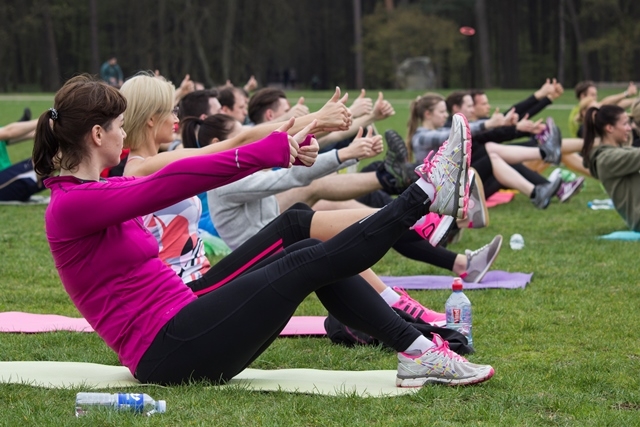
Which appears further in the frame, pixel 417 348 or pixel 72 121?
pixel 417 348

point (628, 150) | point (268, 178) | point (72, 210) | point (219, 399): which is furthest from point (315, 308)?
point (628, 150)

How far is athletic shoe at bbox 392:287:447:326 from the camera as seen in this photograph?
498 centimetres

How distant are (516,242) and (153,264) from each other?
17.0 ft

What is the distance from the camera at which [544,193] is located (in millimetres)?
9820

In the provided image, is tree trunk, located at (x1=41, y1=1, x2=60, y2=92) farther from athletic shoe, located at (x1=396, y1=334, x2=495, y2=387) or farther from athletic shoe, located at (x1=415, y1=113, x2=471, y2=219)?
athletic shoe, located at (x1=396, y1=334, x2=495, y2=387)

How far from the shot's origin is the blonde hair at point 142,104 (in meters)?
4.72

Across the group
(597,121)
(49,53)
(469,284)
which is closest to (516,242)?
(597,121)

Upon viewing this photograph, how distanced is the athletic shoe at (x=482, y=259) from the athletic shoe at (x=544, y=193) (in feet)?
11.2

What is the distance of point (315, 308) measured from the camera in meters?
6.19

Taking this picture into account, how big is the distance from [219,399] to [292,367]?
873 mm

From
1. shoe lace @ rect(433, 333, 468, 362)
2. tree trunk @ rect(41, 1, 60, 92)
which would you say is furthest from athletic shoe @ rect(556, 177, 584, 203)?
tree trunk @ rect(41, 1, 60, 92)

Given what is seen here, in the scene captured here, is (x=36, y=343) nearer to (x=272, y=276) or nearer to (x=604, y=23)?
(x=272, y=276)

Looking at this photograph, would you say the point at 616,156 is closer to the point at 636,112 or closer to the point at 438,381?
the point at 636,112

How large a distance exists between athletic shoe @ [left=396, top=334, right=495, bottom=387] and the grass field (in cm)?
5
